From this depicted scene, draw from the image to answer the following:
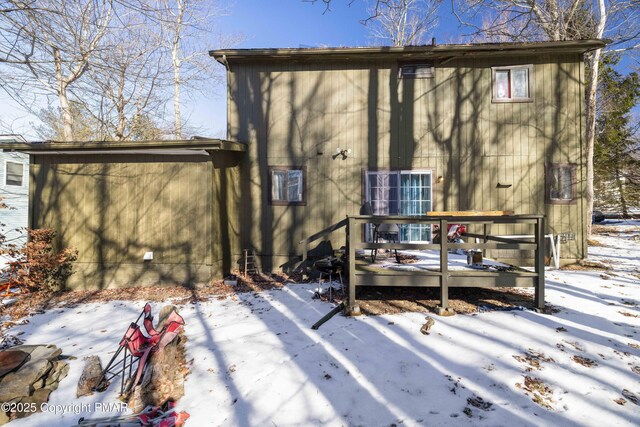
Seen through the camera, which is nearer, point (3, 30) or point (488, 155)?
point (3, 30)

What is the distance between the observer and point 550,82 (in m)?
7.62

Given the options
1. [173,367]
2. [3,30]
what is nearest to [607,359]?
[173,367]

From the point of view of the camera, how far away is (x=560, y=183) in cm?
760

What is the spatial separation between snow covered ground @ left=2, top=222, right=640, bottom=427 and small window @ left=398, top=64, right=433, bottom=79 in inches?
228

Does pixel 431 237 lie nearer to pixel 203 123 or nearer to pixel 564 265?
pixel 564 265

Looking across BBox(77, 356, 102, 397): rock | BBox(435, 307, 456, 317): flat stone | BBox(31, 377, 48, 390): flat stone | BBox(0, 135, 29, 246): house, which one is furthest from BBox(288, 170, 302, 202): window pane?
BBox(0, 135, 29, 246): house

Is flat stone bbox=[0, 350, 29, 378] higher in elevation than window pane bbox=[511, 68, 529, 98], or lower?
lower

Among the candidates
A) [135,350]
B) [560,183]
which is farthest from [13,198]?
[560,183]

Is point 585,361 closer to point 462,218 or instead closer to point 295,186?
point 462,218

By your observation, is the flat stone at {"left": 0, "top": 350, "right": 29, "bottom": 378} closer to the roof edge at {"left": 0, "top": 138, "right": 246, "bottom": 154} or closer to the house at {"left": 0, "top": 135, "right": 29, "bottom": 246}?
the roof edge at {"left": 0, "top": 138, "right": 246, "bottom": 154}

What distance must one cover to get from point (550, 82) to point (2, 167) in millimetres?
18222

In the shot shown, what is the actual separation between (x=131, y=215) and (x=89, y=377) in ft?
14.1

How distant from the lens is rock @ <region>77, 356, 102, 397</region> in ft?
10.3

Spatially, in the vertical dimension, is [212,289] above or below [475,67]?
below
